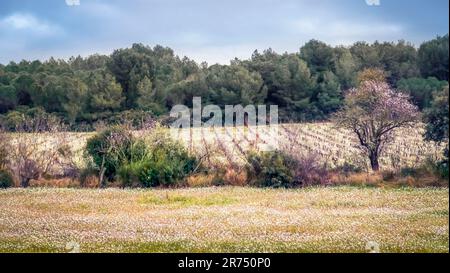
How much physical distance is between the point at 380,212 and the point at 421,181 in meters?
6.99

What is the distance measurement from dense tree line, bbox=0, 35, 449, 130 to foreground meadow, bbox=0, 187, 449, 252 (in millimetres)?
18015

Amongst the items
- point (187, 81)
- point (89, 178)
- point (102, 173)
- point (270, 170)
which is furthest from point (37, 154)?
point (187, 81)

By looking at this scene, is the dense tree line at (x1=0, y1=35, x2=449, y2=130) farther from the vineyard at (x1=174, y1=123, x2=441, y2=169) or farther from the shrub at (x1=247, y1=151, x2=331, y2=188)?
the shrub at (x1=247, y1=151, x2=331, y2=188)

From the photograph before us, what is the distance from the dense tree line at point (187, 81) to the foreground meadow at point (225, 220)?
59.1 ft

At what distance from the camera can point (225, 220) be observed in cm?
1733

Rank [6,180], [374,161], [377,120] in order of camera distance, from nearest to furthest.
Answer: [6,180], [374,161], [377,120]

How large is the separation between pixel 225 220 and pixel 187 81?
119 ft

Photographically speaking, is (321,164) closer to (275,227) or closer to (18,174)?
(275,227)

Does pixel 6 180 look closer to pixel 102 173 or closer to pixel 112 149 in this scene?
pixel 102 173

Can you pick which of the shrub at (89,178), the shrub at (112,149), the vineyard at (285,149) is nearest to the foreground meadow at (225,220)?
the shrub at (89,178)

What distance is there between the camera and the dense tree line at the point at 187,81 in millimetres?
43219

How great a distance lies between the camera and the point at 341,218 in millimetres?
17594

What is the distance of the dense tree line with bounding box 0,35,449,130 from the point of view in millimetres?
43219

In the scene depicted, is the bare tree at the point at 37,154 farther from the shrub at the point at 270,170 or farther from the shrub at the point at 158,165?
the shrub at the point at 270,170
